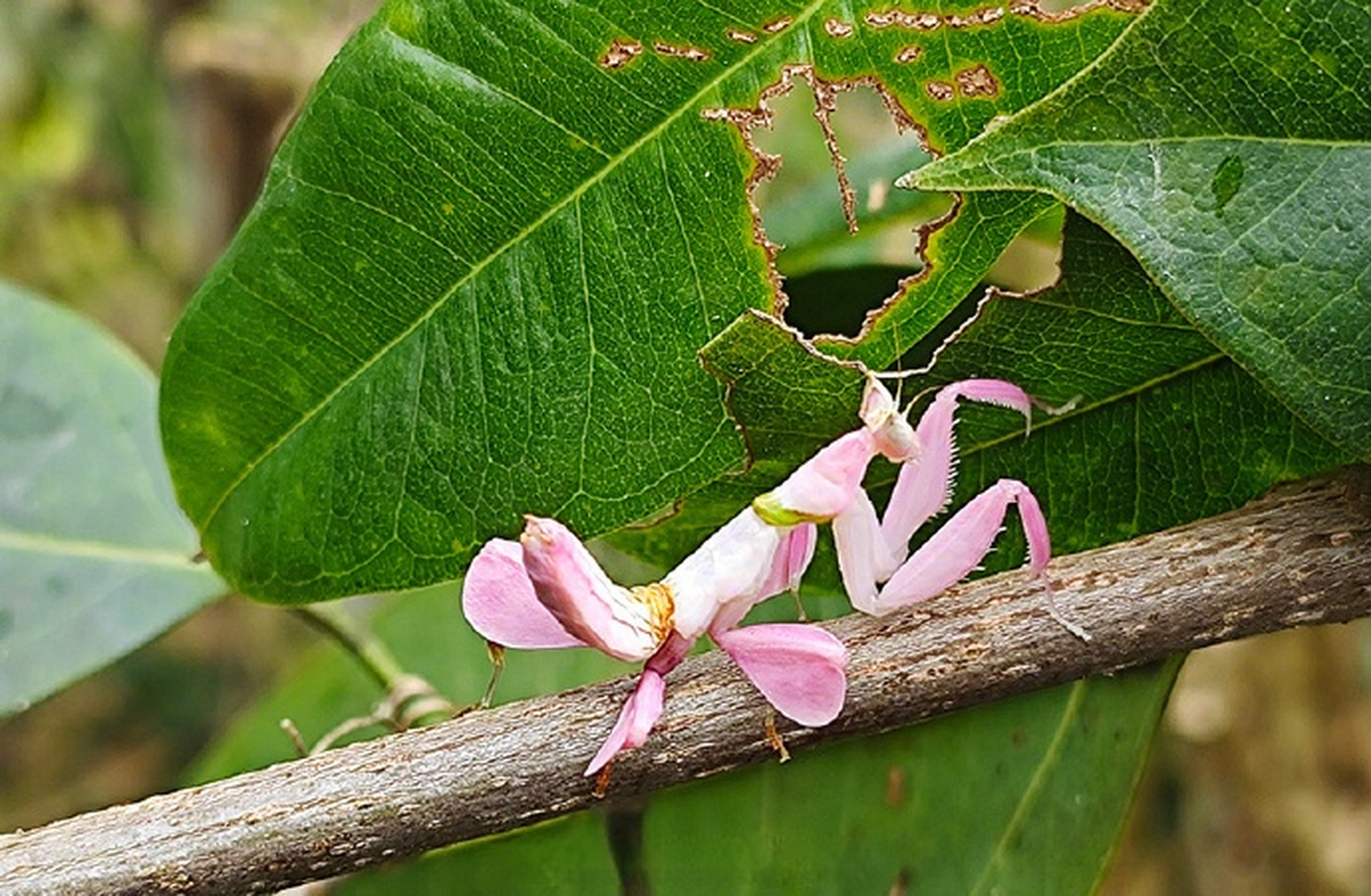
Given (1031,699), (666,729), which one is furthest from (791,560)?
(1031,699)

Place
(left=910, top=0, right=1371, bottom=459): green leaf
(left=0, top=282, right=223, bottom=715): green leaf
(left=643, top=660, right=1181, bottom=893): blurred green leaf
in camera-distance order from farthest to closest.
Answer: (left=0, top=282, right=223, bottom=715): green leaf → (left=643, top=660, right=1181, bottom=893): blurred green leaf → (left=910, top=0, right=1371, bottom=459): green leaf

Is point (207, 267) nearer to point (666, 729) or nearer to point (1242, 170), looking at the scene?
point (666, 729)

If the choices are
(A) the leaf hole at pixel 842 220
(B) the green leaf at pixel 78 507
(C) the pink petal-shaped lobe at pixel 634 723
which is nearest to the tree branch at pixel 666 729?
(C) the pink petal-shaped lobe at pixel 634 723

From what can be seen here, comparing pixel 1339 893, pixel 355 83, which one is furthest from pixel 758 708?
pixel 1339 893

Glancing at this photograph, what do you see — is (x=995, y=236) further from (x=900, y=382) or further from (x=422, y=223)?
(x=422, y=223)

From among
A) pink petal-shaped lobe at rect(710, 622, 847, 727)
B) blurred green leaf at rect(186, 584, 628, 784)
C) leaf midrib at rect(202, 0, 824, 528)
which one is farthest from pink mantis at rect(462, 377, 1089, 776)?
blurred green leaf at rect(186, 584, 628, 784)

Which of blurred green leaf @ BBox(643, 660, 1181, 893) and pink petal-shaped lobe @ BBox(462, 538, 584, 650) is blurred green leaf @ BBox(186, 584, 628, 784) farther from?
pink petal-shaped lobe @ BBox(462, 538, 584, 650)
